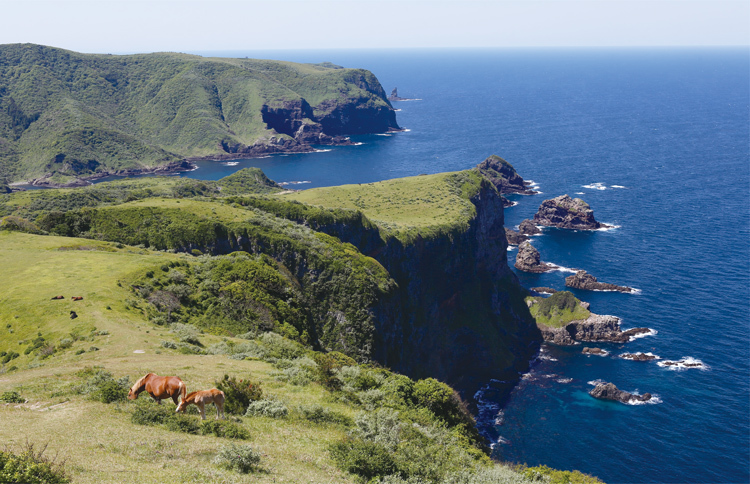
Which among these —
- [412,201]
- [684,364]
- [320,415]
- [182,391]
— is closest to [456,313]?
[412,201]

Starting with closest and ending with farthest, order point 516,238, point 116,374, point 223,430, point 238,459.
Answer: point 238,459
point 223,430
point 116,374
point 516,238

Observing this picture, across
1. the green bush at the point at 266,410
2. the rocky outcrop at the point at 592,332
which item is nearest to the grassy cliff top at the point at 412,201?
the rocky outcrop at the point at 592,332

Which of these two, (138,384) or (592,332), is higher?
(138,384)

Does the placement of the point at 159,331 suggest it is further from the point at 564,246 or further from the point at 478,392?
the point at 564,246

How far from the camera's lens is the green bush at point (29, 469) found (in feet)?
55.9

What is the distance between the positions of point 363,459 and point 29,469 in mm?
14959

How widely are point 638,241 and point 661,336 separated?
176 feet

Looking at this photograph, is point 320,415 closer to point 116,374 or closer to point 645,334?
point 116,374

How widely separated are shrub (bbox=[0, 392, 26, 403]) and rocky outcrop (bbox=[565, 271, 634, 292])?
415 feet

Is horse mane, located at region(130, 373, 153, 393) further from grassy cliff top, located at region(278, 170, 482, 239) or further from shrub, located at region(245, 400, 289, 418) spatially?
grassy cliff top, located at region(278, 170, 482, 239)

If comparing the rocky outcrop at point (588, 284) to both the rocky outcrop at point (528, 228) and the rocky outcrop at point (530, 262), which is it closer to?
the rocky outcrop at point (530, 262)

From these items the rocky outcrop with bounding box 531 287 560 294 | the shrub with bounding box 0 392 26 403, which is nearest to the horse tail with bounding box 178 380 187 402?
the shrub with bounding box 0 392 26 403

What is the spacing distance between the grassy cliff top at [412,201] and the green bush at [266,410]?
71081 millimetres

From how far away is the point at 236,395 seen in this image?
30531 mm
